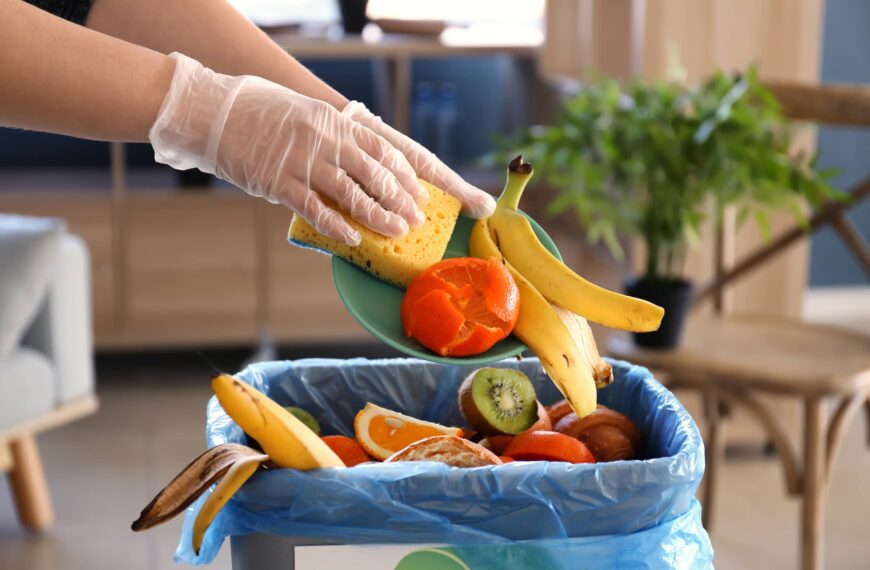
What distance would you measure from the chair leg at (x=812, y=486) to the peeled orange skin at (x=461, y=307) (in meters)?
1.25

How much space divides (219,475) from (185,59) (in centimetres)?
35

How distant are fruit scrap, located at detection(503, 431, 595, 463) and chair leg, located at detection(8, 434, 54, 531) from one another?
71.1 inches

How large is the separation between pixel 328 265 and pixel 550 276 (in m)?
2.43

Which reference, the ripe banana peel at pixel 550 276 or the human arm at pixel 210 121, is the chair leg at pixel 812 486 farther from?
the human arm at pixel 210 121

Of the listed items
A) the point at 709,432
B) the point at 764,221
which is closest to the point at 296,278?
the point at 709,432

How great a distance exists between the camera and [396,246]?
3.37 ft

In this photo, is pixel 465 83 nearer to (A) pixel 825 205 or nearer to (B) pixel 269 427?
(A) pixel 825 205

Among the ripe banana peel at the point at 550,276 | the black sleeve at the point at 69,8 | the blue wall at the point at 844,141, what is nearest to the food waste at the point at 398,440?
the ripe banana peel at the point at 550,276

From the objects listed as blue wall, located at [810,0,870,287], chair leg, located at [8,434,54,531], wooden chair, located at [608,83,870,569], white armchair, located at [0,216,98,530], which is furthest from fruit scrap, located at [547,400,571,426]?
blue wall, located at [810,0,870,287]

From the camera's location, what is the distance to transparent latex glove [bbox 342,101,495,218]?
1.08 metres

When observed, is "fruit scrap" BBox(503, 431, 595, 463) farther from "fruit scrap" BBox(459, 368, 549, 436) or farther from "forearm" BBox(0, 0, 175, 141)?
"forearm" BBox(0, 0, 175, 141)

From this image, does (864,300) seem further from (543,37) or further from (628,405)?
(628,405)

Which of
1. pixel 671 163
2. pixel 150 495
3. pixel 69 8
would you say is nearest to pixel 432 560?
pixel 69 8

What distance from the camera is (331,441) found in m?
1.10
